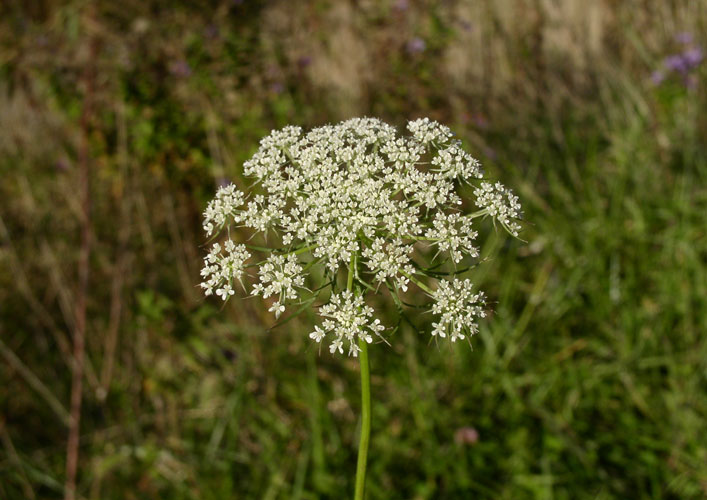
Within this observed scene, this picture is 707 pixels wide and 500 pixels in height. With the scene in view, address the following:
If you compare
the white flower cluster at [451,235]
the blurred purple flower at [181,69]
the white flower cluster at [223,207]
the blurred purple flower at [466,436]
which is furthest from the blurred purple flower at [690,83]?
the white flower cluster at [223,207]

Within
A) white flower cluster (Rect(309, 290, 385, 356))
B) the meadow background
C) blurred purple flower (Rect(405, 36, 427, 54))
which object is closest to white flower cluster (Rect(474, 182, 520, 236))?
white flower cluster (Rect(309, 290, 385, 356))

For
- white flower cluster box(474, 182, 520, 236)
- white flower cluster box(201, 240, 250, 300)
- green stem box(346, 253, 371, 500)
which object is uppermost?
white flower cluster box(474, 182, 520, 236)

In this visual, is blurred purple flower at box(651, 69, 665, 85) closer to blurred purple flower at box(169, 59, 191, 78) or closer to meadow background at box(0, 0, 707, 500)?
meadow background at box(0, 0, 707, 500)

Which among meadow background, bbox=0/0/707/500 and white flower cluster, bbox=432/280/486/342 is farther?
meadow background, bbox=0/0/707/500

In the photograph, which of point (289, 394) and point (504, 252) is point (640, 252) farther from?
point (289, 394)

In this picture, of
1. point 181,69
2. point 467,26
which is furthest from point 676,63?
point 181,69

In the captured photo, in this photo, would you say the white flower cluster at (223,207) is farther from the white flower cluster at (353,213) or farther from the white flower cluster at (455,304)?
the white flower cluster at (455,304)

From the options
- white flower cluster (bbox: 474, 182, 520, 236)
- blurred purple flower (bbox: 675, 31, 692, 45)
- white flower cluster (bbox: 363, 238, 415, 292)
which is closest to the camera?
white flower cluster (bbox: 363, 238, 415, 292)
